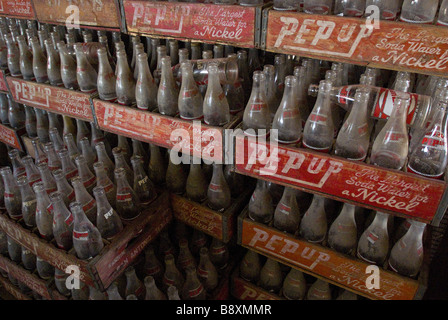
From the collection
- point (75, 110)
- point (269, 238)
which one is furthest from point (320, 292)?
point (75, 110)

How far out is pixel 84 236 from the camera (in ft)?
4.33

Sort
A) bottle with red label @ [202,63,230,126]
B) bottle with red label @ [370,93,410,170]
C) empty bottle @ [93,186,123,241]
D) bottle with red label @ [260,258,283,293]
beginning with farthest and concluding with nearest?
bottle with red label @ [260,258,283,293]
empty bottle @ [93,186,123,241]
bottle with red label @ [202,63,230,126]
bottle with red label @ [370,93,410,170]

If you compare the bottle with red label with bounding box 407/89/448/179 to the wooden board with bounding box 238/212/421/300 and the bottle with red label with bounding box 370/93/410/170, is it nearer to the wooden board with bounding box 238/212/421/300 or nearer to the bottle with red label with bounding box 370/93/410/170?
the bottle with red label with bounding box 370/93/410/170

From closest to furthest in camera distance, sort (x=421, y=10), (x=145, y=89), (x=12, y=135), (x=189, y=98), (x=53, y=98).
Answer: (x=421, y=10)
(x=189, y=98)
(x=145, y=89)
(x=53, y=98)
(x=12, y=135)

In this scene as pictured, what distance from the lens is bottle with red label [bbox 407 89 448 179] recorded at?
1.04m

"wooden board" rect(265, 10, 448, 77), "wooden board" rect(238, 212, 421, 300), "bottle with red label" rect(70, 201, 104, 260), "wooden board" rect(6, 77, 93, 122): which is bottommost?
"wooden board" rect(238, 212, 421, 300)

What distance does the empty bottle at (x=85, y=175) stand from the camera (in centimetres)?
153

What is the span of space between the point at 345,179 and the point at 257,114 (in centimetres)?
39

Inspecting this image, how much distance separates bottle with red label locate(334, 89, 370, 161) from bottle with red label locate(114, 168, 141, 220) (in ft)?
3.02

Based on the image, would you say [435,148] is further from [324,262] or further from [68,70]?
[68,70]

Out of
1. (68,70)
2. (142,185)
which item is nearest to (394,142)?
(142,185)

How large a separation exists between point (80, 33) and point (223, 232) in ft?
4.59

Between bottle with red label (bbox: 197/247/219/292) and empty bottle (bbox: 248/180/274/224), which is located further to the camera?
bottle with red label (bbox: 197/247/219/292)

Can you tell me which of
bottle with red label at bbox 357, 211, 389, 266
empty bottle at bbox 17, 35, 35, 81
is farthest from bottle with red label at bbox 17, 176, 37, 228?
bottle with red label at bbox 357, 211, 389, 266
